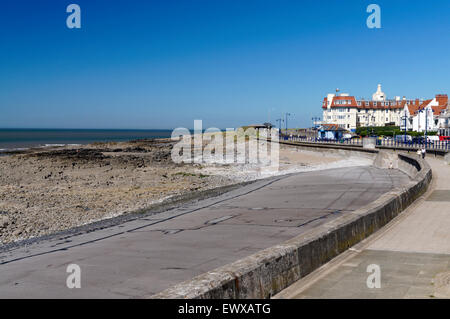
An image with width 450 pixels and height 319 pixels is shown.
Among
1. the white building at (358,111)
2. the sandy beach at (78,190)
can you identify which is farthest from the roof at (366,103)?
the sandy beach at (78,190)

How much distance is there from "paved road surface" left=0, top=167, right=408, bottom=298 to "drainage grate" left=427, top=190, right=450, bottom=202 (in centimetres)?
293

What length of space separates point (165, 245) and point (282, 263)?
238 inches

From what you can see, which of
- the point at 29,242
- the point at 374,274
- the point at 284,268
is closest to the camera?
the point at 284,268

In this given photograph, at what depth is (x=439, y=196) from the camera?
54.2 feet

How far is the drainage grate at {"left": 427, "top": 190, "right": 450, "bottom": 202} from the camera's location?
51.3ft

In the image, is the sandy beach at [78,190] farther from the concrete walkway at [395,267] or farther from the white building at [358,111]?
the white building at [358,111]

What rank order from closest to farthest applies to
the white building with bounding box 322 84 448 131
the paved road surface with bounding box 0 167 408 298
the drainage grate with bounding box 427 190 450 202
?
the paved road surface with bounding box 0 167 408 298, the drainage grate with bounding box 427 190 450 202, the white building with bounding box 322 84 448 131

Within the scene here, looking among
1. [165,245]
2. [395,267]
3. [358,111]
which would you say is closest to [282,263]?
[395,267]

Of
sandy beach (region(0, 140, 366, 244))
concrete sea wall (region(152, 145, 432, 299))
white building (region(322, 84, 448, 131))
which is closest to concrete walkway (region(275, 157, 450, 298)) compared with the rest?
concrete sea wall (region(152, 145, 432, 299))

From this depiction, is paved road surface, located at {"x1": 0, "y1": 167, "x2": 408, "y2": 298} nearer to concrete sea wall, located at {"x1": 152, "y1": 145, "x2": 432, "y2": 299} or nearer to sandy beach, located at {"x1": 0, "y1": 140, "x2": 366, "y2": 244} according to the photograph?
concrete sea wall, located at {"x1": 152, "y1": 145, "x2": 432, "y2": 299}
